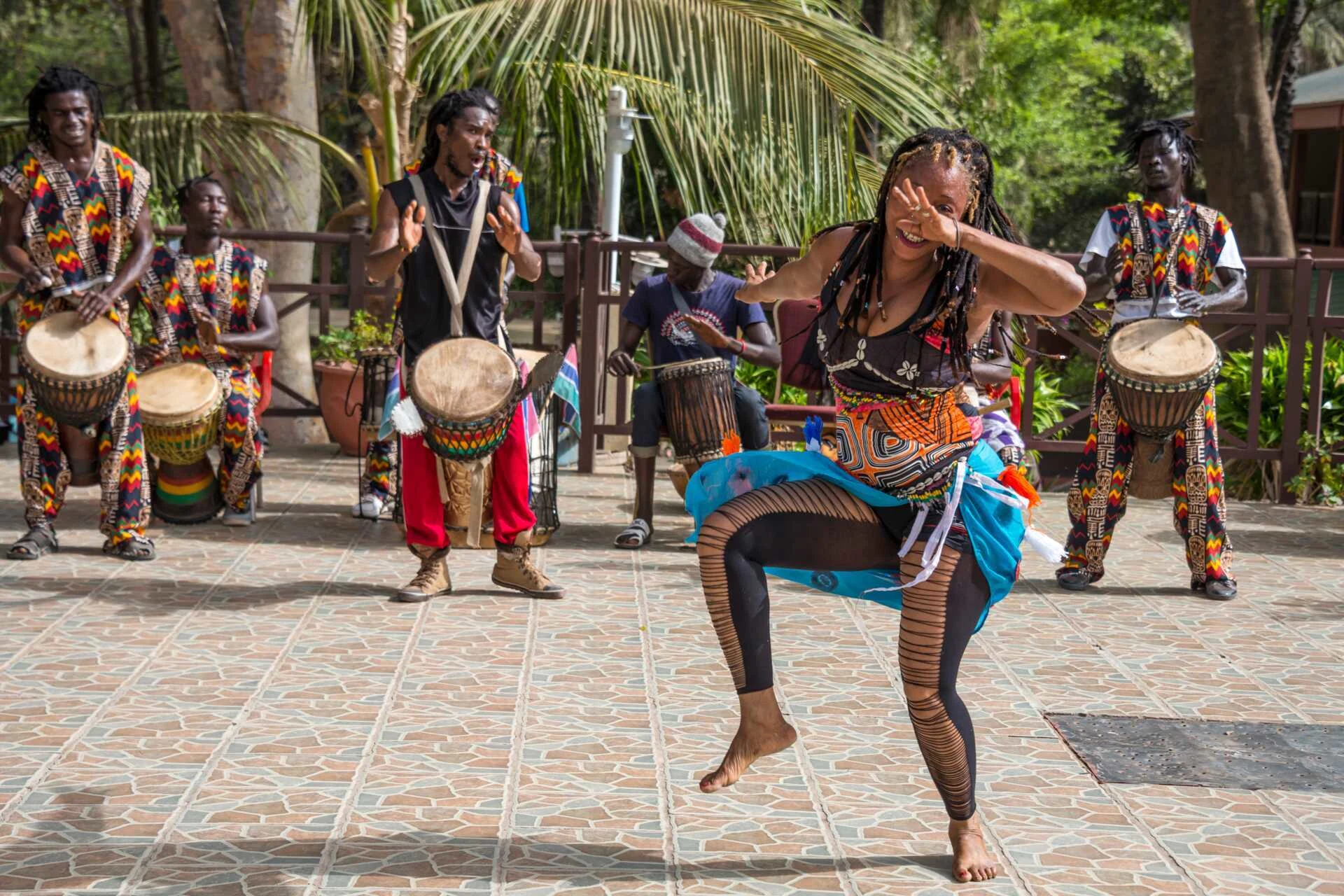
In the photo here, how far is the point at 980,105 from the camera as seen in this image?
36.0 meters

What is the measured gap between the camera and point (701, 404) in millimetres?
8156

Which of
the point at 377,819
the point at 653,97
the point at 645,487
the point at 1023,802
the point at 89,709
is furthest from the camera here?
the point at 653,97

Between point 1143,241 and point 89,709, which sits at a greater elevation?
point 1143,241

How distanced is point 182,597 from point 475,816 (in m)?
3.03

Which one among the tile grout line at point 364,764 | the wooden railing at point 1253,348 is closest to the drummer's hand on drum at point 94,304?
the tile grout line at point 364,764

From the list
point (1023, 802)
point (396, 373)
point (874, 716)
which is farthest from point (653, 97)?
point (1023, 802)

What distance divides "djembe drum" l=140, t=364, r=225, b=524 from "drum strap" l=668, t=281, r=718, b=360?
2.40 metres

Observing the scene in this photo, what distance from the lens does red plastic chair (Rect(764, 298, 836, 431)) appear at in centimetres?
873

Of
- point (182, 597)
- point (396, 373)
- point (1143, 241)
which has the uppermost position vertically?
point (1143, 241)

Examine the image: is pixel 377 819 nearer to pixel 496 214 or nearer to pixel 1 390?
pixel 496 214

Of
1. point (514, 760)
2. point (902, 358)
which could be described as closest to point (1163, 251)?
point (902, 358)

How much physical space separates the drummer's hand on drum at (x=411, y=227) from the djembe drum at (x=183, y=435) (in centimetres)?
240

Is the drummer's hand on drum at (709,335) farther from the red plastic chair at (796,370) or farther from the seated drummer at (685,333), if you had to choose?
the red plastic chair at (796,370)

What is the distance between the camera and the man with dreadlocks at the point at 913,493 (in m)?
3.90
